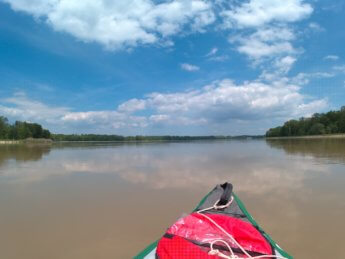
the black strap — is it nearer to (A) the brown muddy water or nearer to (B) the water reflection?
(A) the brown muddy water

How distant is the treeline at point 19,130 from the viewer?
7969cm

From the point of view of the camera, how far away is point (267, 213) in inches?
198

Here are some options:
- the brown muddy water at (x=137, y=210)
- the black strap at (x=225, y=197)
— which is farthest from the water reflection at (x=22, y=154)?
the black strap at (x=225, y=197)

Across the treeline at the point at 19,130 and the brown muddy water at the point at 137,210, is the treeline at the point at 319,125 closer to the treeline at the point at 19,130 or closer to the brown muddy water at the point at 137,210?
the brown muddy water at the point at 137,210

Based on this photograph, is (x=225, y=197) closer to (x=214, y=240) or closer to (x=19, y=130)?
(x=214, y=240)

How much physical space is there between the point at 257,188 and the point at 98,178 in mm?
5888

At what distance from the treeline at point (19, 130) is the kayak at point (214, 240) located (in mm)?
91620

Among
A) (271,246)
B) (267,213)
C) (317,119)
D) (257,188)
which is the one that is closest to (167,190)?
(257,188)

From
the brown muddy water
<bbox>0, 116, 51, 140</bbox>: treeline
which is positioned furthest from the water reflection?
<bbox>0, 116, 51, 140</bbox>: treeline

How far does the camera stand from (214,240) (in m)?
2.80

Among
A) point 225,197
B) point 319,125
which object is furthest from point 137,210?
point 319,125

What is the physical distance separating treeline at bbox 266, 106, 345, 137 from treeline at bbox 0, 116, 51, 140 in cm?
9165

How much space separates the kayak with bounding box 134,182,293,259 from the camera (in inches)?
99.5

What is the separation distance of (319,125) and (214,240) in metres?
82.2
